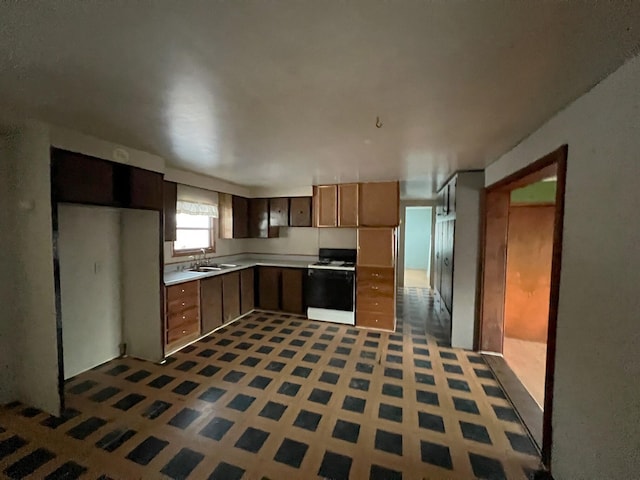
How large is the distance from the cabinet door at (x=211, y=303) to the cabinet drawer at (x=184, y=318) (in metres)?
0.12

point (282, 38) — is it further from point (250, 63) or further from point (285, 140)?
point (285, 140)

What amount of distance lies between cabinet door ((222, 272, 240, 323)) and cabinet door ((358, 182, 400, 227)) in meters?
2.24

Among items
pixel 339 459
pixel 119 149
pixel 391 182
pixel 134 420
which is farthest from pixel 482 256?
A: pixel 119 149

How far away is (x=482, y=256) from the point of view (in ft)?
10.6

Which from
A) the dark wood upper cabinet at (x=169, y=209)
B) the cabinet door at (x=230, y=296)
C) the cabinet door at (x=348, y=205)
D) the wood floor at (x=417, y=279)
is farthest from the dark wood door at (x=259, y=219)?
the wood floor at (x=417, y=279)

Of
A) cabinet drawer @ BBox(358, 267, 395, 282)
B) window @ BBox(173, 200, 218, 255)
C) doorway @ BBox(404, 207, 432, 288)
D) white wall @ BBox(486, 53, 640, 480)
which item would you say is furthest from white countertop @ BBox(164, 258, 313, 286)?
doorway @ BBox(404, 207, 432, 288)

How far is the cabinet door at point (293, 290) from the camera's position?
4656 millimetres

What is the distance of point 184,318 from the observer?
11.1 ft

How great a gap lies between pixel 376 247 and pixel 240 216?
2611 mm

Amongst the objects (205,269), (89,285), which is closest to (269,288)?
(205,269)

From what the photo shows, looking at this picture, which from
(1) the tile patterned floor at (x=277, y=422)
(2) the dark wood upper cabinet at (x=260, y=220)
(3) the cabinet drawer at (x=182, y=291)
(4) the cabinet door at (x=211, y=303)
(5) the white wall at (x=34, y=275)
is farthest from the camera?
(2) the dark wood upper cabinet at (x=260, y=220)

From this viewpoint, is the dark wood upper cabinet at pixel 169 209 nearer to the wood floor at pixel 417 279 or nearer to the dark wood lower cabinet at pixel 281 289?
the dark wood lower cabinet at pixel 281 289

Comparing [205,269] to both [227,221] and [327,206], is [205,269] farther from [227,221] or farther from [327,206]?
[327,206]

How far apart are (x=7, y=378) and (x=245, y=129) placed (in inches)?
Answer: 117
